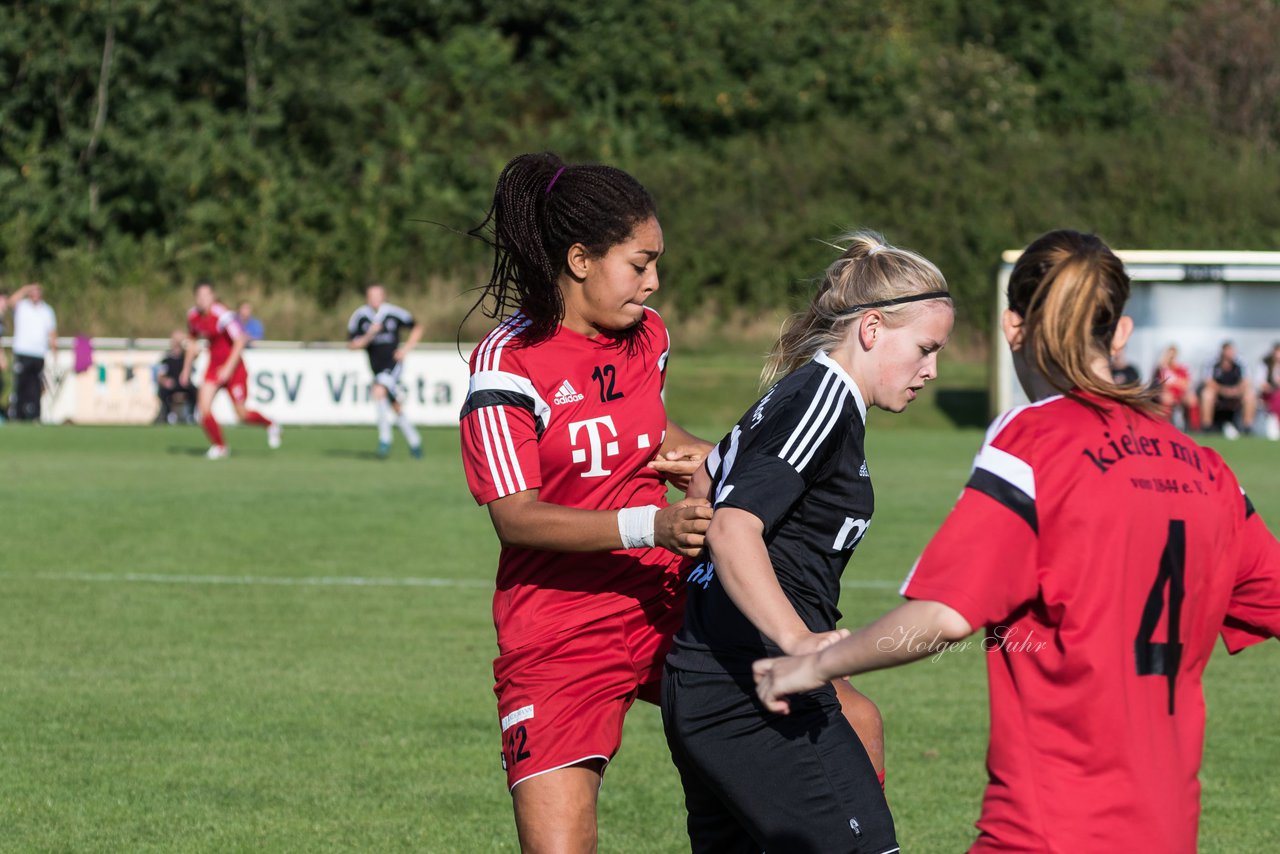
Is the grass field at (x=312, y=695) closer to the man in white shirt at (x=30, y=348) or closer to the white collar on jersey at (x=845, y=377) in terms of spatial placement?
the white collar on jersey at (x=845, y=377)

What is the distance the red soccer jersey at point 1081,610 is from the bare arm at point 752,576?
37 centimetres

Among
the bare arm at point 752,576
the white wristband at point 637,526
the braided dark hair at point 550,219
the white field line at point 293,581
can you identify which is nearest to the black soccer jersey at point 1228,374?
the white field line at point 293,581

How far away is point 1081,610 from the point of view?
9.26ft

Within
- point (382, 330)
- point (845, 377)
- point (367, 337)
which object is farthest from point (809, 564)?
point (382, 330)

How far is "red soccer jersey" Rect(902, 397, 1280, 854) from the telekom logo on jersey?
1.37 m

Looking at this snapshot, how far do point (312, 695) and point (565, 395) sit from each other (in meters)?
4.29

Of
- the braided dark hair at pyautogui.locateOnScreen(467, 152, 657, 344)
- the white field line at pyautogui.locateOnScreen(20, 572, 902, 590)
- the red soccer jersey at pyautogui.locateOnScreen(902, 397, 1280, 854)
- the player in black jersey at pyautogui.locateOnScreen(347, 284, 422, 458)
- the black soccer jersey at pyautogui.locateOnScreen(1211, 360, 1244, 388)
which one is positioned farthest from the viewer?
the black soccer jersey at pyautogui.locateOnScreen(1211, 360, 1244, 388)

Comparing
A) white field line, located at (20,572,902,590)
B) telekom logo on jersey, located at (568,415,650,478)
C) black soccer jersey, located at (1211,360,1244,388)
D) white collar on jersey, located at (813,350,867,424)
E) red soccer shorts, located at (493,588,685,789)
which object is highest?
white collar on jersey, located at (813,350,867,424)

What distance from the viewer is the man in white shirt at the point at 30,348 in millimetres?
26641

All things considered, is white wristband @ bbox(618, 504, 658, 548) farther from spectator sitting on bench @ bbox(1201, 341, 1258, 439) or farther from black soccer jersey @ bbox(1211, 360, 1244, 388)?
black soccer jersey @ bbox(1211, 360, 1244, 388)

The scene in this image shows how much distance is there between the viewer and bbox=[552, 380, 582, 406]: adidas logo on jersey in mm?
4051

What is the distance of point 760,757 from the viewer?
348cm

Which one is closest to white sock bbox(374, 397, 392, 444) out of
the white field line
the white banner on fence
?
the white banner on fence

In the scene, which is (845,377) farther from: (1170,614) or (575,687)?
(575,687)
